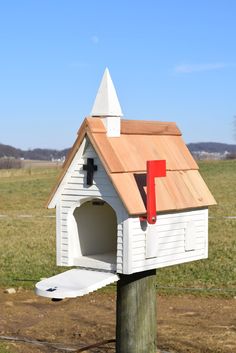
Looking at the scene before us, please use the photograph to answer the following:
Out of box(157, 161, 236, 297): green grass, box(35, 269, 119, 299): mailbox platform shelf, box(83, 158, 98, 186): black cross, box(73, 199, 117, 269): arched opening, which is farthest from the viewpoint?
box(157, 161, 236, 297): green grass

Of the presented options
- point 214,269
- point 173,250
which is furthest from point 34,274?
point 173,250

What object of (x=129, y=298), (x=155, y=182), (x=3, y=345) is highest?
(x=155, y=182)

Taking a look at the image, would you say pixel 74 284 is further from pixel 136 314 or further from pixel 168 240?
pixel 168 240

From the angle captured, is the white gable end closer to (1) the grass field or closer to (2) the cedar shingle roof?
(2) the cedar shingle roof

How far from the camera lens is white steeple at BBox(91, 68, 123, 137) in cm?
378

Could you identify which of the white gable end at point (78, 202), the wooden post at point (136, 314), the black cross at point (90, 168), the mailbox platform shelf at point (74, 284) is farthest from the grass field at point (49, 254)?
the black cross at point (90, 168)

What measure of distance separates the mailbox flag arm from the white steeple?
318mm

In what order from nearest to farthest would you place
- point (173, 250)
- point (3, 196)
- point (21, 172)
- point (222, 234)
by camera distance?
point (173, 250) → point (222, 234) → point (3, 196) → point (21, 172)

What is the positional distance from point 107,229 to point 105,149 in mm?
1163

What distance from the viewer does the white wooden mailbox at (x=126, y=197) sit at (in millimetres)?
3715

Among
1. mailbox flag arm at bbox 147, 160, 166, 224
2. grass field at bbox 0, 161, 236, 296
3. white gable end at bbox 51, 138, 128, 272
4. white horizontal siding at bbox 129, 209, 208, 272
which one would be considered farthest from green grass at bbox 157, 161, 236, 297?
mailbox flag arm at bbox 147, 160, 166, 224

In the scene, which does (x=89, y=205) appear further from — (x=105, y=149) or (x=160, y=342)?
(x=160, y=342)

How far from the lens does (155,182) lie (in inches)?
150

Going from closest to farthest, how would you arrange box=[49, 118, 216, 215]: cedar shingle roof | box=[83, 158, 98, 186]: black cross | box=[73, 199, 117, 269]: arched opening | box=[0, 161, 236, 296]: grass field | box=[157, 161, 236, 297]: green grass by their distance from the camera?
box=[49, 118, 216, 215]: cedar shingle roof < box=[83, 158, 98, 186]: black cross < box=[73, 199, 117, 269]: arched opening < box=[157, 161, 236, 297]: green grass < box=[0, 161, 236, 296]: grass field
